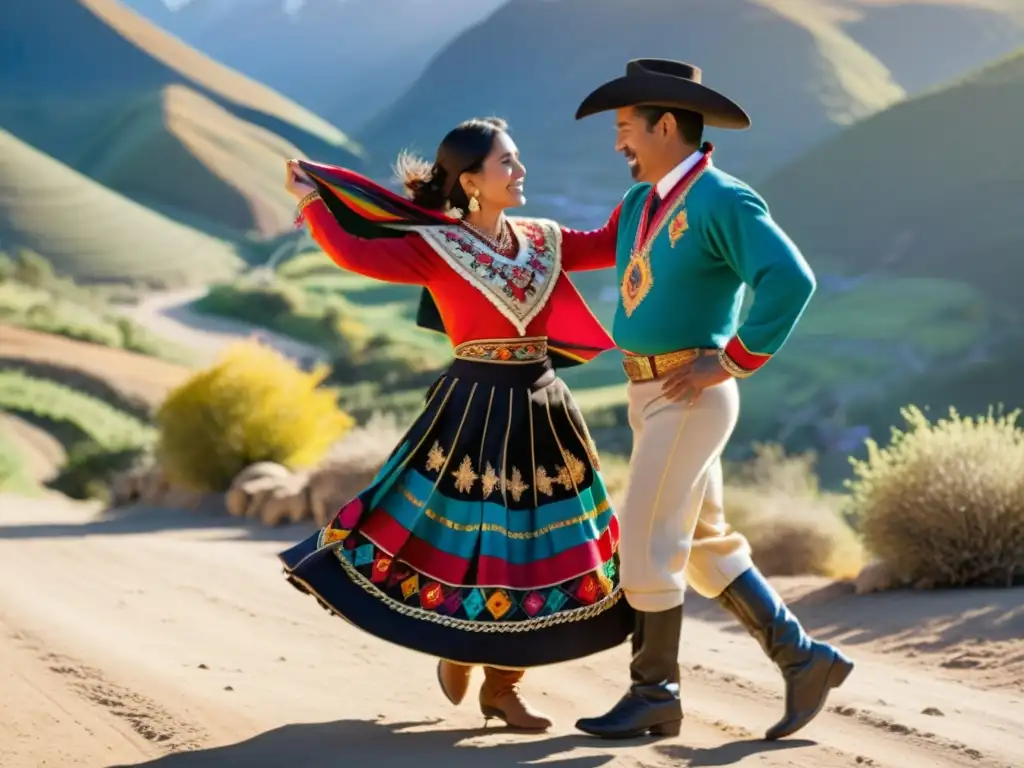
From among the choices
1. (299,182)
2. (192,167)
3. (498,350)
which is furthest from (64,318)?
(192,167)

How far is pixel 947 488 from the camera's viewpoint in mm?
7992

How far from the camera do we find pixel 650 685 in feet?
15.4

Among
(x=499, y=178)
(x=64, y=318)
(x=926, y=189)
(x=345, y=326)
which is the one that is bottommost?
(x=499, y=178)

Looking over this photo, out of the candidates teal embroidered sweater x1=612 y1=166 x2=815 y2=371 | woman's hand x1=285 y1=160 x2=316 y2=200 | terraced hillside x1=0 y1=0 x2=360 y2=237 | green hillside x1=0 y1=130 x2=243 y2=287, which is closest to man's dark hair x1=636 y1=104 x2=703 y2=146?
teal embroidered sweater x1=612 y1=166 x2=815 y2=371

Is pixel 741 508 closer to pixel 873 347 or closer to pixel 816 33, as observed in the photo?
pixel 873 347

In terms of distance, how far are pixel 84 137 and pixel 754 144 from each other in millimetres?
35530

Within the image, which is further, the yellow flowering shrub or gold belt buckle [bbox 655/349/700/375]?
the yellow flowering shrub

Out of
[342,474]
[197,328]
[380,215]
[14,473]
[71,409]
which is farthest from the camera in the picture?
[197,328]

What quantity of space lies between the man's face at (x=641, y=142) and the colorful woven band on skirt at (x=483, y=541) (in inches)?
31.7

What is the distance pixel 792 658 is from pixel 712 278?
1.28 metres

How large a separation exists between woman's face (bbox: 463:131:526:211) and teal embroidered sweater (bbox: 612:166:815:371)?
16.9 inches

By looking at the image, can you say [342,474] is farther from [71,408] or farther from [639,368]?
[71,408]

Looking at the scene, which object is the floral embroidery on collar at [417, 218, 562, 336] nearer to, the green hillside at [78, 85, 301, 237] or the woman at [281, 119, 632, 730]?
the woman at [281, 119, 632, 730]

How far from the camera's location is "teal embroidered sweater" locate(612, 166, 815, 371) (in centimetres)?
426
